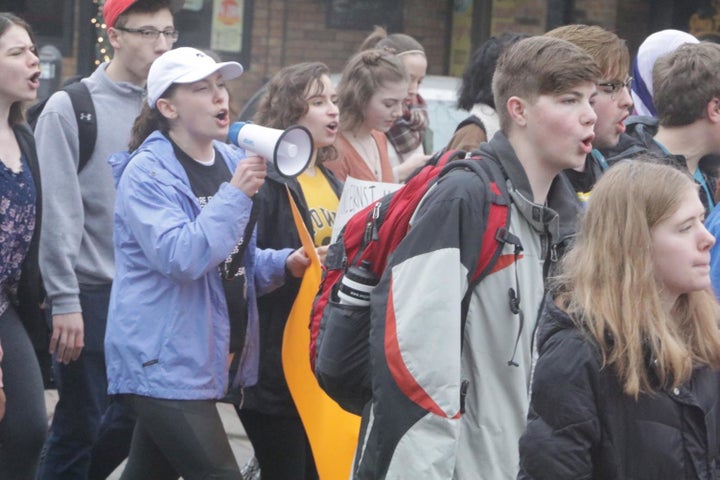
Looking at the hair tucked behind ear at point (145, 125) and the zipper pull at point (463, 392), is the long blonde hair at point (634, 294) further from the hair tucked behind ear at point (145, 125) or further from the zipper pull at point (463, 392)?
the hair tucked behind ear at point (145, 125)

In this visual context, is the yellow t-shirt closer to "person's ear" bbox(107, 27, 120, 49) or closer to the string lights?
"person's ear" bbox(107, 27, 120, 49)

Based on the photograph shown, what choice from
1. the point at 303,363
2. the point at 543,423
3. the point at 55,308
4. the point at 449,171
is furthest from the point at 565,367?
the point at 55,308

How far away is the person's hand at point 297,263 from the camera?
4.86 m

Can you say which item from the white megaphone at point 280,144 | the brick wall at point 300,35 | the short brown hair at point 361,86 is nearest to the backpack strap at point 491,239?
the white megaphone at point 280,144

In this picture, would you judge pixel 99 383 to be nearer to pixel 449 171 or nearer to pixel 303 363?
pixel 303 363

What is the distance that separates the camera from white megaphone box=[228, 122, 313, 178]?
436 centimetres

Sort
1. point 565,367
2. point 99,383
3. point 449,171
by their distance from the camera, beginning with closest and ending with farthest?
point 565,367 → point 449,171 → point 99,383

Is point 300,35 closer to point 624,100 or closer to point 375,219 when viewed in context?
point 624,100

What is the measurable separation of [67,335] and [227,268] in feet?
2.63

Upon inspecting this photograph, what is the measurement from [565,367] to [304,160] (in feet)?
5.60

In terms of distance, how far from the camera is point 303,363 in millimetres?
4879

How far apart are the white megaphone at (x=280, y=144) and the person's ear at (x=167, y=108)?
0.24m

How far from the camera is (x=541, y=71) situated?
12.3ft

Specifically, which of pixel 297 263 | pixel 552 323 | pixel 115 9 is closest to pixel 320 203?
pixel 297 263
